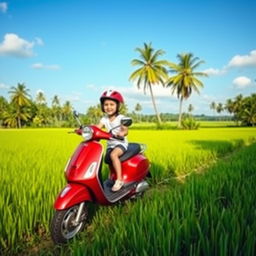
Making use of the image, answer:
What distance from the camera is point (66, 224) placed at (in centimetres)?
Result: 257

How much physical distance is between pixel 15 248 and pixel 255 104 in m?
57.2

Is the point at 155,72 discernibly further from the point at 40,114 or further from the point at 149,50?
the point at 40,114

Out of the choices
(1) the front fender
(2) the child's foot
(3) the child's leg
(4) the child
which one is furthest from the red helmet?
(1) the front fender

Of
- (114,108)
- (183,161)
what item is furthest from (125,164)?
(183,161)

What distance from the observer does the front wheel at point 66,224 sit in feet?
8.01

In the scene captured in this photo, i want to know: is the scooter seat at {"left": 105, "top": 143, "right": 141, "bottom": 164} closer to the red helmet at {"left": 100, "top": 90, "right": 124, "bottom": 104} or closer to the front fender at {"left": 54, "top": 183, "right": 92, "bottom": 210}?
the red helmet at {"left": 100, "top": 90, "right": 124, "bottom": 104}

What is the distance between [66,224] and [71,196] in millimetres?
277

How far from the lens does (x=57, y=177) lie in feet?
13.8

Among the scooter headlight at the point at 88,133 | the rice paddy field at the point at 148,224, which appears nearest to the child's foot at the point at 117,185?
the rice paddy field at the point at 148,224

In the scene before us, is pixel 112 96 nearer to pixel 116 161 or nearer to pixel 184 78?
pixel 116 161

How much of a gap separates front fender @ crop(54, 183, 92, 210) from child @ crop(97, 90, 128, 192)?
579mm

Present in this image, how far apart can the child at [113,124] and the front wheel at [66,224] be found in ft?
1.93

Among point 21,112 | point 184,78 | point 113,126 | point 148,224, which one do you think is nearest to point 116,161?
point 113,126

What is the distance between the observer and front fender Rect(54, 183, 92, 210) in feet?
8.02
